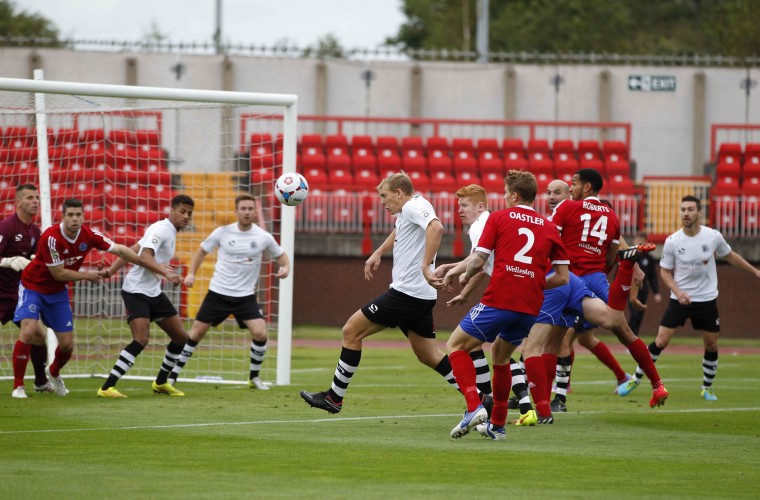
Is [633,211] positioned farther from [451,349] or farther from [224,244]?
[451,349]

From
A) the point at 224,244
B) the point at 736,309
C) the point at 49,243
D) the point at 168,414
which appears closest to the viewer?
the point at 168,414

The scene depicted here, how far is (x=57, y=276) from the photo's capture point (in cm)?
1208

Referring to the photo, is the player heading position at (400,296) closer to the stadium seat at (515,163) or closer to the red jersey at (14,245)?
the red jersey at (14,245)

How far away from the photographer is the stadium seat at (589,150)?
29438 mm

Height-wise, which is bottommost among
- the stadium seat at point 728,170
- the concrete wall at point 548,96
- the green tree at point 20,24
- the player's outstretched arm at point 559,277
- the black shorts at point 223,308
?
the black shorts at point 223,308

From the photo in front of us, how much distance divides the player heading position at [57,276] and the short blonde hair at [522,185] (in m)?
4.76

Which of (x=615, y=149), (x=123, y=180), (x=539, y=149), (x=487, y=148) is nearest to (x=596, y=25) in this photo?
(x=615, y=149)

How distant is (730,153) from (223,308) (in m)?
19.3

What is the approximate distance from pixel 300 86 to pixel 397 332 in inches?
376

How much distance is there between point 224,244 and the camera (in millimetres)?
13500

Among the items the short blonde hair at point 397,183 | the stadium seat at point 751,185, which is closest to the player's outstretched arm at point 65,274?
the short blonde hair at point 397,183

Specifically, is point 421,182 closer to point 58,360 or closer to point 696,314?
point 696,314

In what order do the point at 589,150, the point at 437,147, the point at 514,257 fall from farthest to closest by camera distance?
the point at 589,150, the point at 437,147, the point at 514,257

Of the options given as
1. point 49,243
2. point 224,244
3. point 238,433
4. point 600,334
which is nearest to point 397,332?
point 600,334
